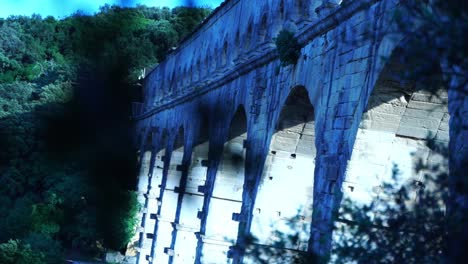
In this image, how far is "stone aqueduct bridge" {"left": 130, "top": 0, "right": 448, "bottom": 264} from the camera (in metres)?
9.21

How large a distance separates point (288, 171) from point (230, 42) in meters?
6.01

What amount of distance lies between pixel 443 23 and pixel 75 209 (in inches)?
1056

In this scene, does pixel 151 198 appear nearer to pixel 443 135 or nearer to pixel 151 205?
pixel 151 205

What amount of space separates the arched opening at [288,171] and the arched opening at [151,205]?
1398cm

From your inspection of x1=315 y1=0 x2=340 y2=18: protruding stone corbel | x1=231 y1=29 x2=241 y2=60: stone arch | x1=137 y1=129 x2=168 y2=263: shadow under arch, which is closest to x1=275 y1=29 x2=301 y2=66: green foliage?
x1=315 y1=0 x2=340 y2=18: protruding stone corbel

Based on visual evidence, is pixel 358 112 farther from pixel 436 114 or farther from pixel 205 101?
pixel 205 101

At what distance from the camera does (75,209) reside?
30.5m

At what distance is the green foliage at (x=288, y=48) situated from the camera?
12.5 metres

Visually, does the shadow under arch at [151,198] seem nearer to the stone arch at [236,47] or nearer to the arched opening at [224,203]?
the stone arch at [236,47]

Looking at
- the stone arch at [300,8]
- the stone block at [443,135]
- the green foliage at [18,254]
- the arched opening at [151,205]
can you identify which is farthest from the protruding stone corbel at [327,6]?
the arched opening at [151,205]

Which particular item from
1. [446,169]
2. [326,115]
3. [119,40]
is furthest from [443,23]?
[326,115]

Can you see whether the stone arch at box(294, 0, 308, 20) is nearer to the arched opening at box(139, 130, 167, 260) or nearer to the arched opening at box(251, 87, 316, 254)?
the arched opening at box(251, 87, 316, 254)

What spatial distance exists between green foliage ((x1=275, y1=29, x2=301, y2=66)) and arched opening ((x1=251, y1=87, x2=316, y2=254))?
2.04 feet

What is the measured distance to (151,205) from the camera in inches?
1144
